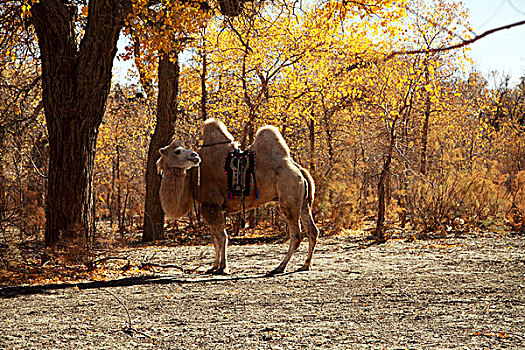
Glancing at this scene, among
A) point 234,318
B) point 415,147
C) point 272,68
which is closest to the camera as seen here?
point 234,318

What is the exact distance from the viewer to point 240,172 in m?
8.33

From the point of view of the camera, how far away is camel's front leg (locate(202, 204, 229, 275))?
8273 mm

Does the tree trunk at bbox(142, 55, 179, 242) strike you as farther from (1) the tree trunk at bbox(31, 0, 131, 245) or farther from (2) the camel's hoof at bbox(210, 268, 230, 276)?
(2) the camel's hoof at bbox(210, 268, 230, 276)

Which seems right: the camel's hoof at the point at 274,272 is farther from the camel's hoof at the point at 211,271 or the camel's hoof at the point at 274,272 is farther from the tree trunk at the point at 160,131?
the tree trunk at the point at 160,131

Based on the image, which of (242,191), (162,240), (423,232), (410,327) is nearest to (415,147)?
(423,232)

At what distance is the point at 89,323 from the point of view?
5109 mm

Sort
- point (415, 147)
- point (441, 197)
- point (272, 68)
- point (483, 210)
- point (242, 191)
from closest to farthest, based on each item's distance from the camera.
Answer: point (242, 191), point (441, 197), point (483, 210), point (272, 68), point (415, 147)

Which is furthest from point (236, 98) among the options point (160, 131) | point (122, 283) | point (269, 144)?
point (122, 283)

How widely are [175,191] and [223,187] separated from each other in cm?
80

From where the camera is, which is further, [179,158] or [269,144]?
[269,144]

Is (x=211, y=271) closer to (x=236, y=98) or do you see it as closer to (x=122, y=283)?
(x=122, y=283)

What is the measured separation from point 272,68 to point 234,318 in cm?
1110

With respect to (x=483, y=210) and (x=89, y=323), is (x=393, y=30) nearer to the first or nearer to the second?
(x=483, y=210)

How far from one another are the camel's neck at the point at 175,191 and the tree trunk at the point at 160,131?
20.1 feet
